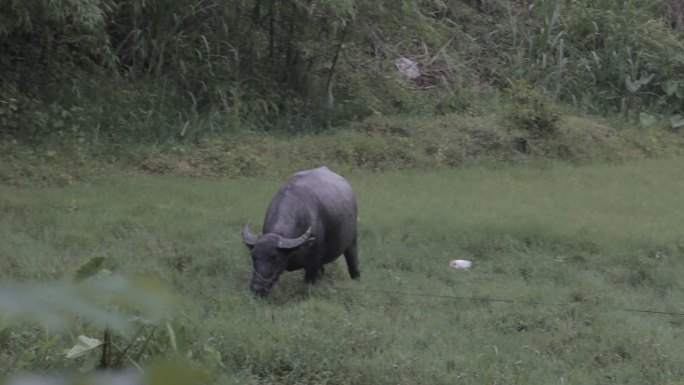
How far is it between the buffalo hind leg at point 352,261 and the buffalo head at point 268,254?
726mm

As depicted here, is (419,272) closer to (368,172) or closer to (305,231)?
(305,231)

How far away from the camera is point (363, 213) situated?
10.3 metres

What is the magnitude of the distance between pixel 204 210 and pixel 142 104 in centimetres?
347

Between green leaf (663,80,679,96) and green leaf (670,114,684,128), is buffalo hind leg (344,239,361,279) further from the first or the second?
green leaf (663,80,679,96)

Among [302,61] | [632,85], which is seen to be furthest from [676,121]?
[302,61]

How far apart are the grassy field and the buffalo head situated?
0.15 m

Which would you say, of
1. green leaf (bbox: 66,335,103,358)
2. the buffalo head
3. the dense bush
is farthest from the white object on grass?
the dense bush

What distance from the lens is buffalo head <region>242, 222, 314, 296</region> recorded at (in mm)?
7746

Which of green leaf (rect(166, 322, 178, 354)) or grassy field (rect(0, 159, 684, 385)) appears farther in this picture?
grassy field (rect(0, 159, 684, 385))

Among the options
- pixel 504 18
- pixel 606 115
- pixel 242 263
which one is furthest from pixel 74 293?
pixel 504 18

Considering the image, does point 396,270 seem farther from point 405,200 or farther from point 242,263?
point 405,200

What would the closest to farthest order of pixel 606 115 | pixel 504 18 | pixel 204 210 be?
1. pixel 204 210
2. pixel 606 115
3. pixel 504 18

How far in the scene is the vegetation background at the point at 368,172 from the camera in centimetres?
677

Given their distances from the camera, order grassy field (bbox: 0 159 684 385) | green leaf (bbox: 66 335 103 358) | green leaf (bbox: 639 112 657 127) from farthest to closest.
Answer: green leaf (bbox: 639 112 657 127), grassy field (bbox: 0 159 684 385), green leaf (bbox: 66 335 103 358)
